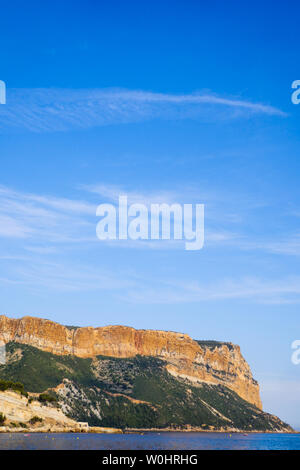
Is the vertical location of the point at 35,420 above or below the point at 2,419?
above

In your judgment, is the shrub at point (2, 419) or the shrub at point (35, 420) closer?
the shrub at point (2, 419)

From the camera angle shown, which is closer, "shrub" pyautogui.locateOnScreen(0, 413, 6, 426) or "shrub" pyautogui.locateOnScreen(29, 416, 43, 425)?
"shrub" pyautogui.locateOnScreen(0, 413, 6, 426)

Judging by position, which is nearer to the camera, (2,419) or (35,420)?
(2,419)
